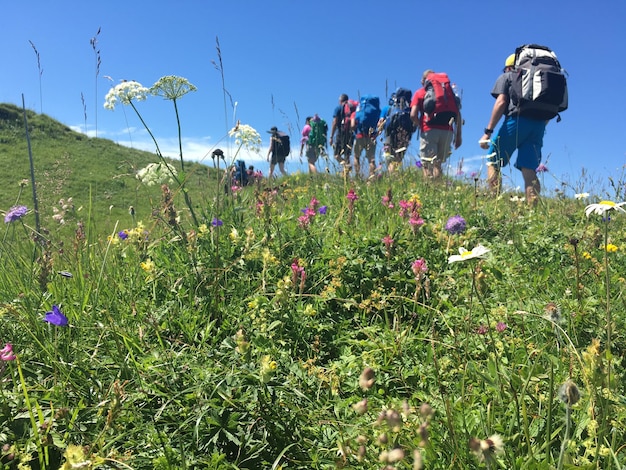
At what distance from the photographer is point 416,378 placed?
1.73m

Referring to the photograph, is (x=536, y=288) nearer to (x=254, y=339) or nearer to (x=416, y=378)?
(x=416, y=378)

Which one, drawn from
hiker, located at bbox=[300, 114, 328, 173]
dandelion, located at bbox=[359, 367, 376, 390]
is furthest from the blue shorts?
hiker, located at bbox=[300, 114, 328, 173]

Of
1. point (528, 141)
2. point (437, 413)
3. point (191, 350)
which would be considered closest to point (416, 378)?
point (437, 413)

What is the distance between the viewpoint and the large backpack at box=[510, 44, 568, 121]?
4703mm

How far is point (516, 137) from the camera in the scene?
16.0ft

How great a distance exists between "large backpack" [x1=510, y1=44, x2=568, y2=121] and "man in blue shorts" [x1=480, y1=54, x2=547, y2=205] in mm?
89

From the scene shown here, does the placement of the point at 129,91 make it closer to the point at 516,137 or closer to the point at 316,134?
the point at 516,137

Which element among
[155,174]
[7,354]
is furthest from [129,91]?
[7,354]

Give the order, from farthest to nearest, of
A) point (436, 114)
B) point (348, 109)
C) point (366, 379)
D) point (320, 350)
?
point (348, 109)
point (436, 114)
point (320, 350)
point (366, 379)

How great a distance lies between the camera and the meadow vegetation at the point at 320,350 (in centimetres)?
126

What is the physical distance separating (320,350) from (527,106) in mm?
4269

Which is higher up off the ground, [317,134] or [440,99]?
[317,134]

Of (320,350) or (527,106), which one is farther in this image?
(527,106)

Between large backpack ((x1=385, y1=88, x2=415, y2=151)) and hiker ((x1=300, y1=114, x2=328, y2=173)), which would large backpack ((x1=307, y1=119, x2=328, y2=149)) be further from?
large backpack ((x1=385, y1=88, x2=415, y2=151))
